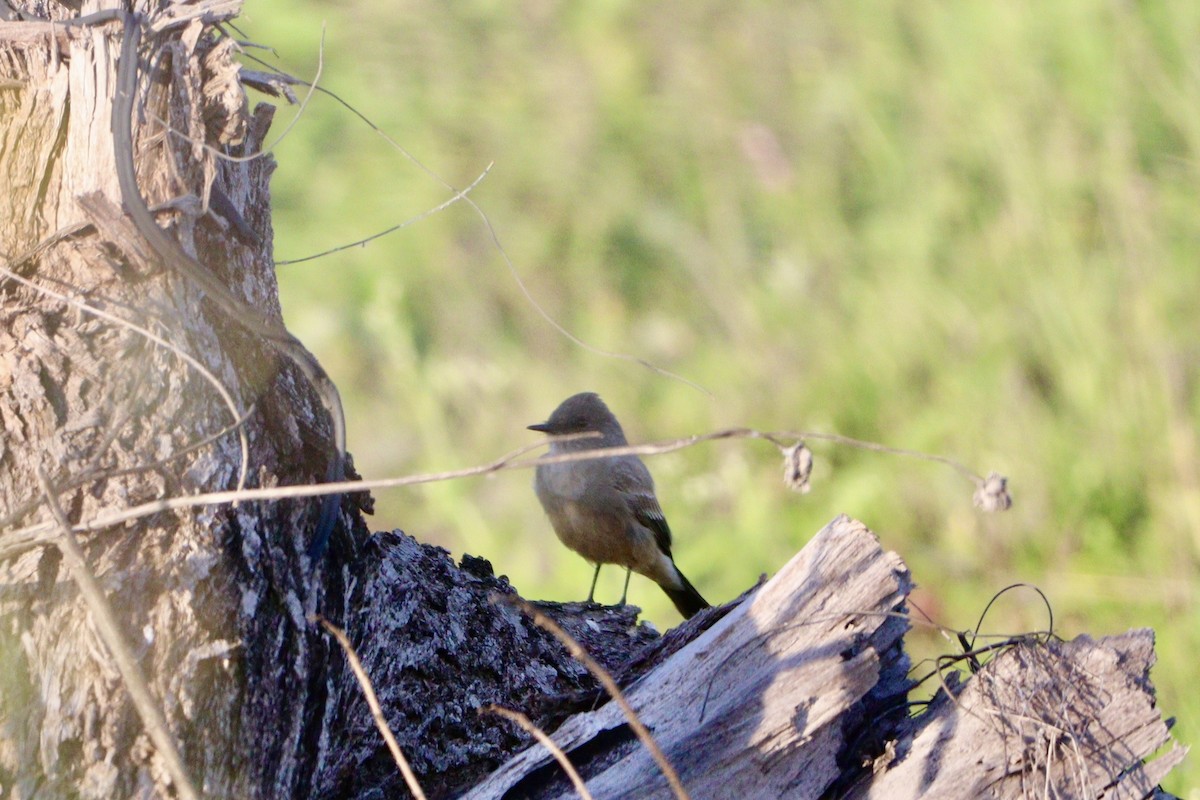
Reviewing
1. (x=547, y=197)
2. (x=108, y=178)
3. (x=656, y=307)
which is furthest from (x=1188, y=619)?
(x=547, y=197)

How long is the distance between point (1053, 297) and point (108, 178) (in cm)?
479

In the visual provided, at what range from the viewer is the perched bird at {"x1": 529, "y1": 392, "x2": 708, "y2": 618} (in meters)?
5.11

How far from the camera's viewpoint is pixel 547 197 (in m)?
8.18

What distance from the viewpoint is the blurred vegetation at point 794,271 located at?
5559mm

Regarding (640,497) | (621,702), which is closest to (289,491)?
(621,702)

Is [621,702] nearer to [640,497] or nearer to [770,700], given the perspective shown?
[770,700]

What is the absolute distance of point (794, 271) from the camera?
716cm

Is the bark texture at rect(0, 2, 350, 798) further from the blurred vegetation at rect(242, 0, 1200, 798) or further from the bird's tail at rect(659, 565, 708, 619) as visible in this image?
the blurred vegetation at rect(242, 0, 1200, 798)

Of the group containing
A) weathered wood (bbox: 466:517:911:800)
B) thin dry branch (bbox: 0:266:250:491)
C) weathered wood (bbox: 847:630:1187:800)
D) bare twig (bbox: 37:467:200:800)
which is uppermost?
thin dry branch (bbox: 0:266:250:491)

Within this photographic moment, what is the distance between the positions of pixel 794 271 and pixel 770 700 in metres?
5.11

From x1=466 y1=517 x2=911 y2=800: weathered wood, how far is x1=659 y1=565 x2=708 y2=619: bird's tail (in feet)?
9.41

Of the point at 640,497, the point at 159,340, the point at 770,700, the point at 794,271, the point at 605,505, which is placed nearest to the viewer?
the point at 159,340

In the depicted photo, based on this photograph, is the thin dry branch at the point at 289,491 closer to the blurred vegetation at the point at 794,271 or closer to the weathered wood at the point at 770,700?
the weathered wood at the point at 770,700

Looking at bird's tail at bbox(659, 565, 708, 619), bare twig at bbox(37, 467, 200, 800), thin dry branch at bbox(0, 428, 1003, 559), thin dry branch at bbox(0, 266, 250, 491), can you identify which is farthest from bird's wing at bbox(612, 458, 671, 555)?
bare twig at bbox(37, 467, 200, 800)
